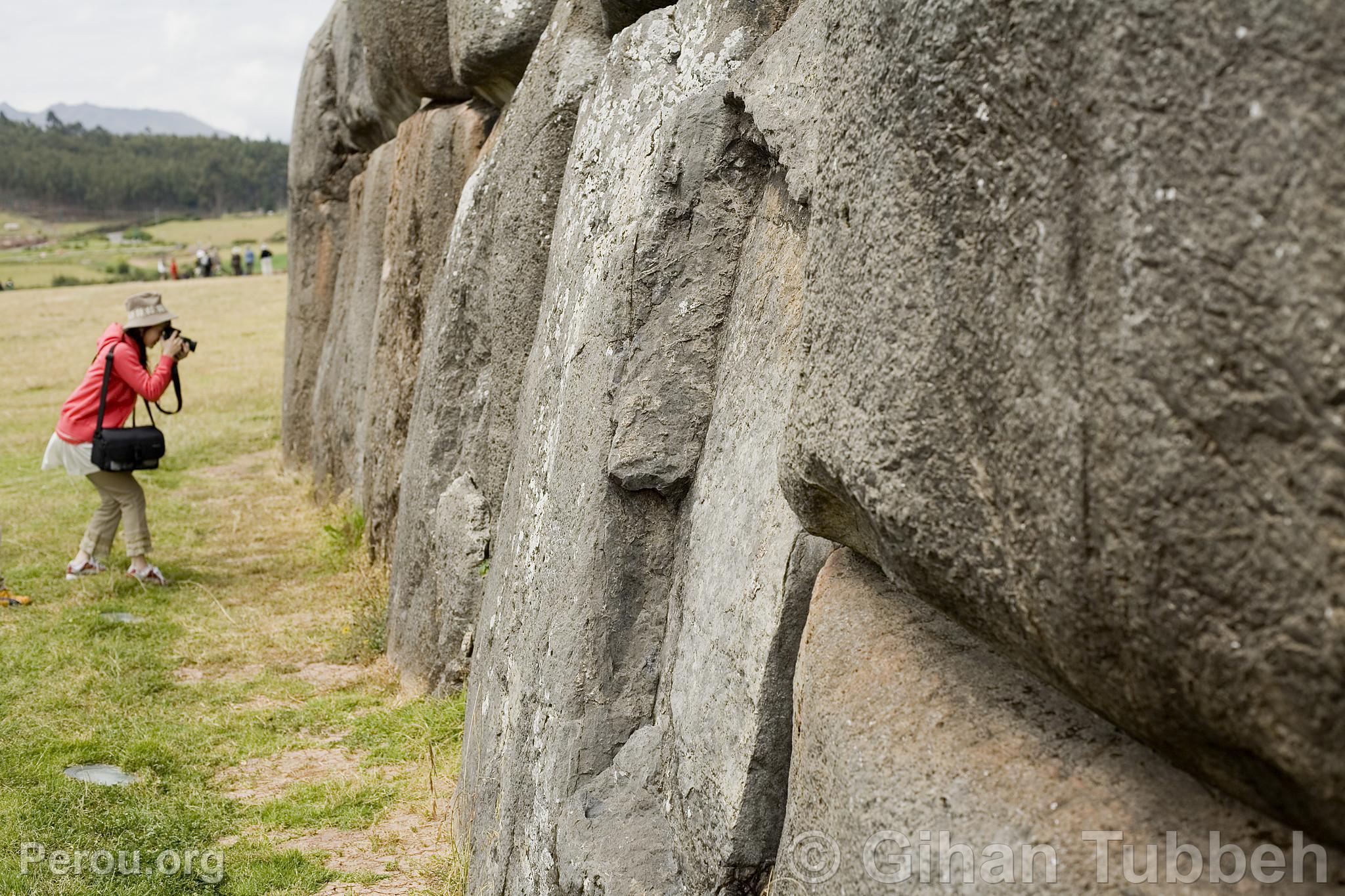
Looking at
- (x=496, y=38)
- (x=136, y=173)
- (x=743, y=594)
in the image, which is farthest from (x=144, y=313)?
(x=136, y=173)

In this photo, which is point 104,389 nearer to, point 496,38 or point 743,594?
point 496,38

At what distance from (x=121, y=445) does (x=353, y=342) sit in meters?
2.66

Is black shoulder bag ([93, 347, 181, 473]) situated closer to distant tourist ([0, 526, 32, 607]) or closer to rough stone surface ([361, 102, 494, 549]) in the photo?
distant tourist ([0, 526, 32, 607])

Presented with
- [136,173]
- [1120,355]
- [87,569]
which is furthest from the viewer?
[136,173]

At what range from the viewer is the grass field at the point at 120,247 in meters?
62.1

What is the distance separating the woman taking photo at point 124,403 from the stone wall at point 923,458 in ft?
14.5

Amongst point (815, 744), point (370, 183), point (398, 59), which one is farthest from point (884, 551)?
point (370, 183)

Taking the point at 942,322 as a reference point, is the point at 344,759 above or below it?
below

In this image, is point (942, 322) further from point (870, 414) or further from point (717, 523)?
point (717, 523)

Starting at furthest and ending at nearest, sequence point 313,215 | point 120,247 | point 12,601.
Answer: point 120,247 → point 313,215 → point 12,601

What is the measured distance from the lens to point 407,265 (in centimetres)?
828

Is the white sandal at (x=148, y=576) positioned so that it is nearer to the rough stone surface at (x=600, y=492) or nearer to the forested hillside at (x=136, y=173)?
the rough stone surface at (x=600, y=492)

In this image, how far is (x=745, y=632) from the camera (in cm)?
297

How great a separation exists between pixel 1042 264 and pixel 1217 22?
393mm
